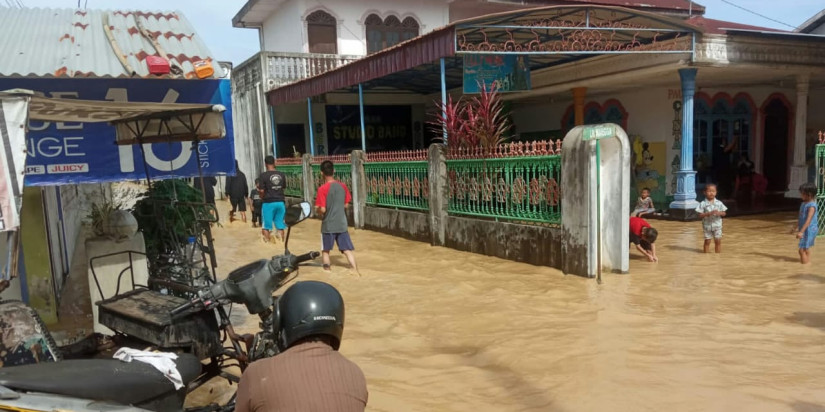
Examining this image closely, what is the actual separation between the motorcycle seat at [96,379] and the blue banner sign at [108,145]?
2.38 meters

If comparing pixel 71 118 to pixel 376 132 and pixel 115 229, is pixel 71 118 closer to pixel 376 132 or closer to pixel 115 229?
pixel 115 229

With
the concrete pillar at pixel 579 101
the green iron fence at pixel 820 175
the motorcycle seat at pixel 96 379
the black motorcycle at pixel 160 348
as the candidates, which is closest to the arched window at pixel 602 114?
the concrete pillar at pixel 579 101

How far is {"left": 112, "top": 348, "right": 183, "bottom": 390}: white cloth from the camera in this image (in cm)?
285

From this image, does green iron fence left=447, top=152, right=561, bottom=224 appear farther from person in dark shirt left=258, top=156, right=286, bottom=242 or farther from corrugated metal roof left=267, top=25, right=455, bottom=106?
person in dark shirt left=258, top=156, right=286, bottom=242

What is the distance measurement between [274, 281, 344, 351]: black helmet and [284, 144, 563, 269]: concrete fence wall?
6.03 m

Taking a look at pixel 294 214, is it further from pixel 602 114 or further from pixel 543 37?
pixel 602 114

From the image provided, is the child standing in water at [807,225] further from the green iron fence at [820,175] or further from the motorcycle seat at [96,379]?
the motorcycle seat at [96,379]

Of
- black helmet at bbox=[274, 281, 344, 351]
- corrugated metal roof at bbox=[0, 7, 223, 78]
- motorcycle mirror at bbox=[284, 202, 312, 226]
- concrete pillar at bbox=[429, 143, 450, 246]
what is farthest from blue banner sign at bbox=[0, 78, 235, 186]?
concrete pillar at bbox=[429, 143, 450, 246]

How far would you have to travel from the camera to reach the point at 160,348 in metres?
3.42

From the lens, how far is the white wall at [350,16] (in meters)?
18.6

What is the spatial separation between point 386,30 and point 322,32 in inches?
88.6

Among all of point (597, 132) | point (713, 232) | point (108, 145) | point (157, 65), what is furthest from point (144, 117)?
point (713, 232)

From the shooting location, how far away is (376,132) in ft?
65.8

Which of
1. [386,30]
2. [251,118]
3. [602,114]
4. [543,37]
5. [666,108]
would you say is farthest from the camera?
[386,30]
